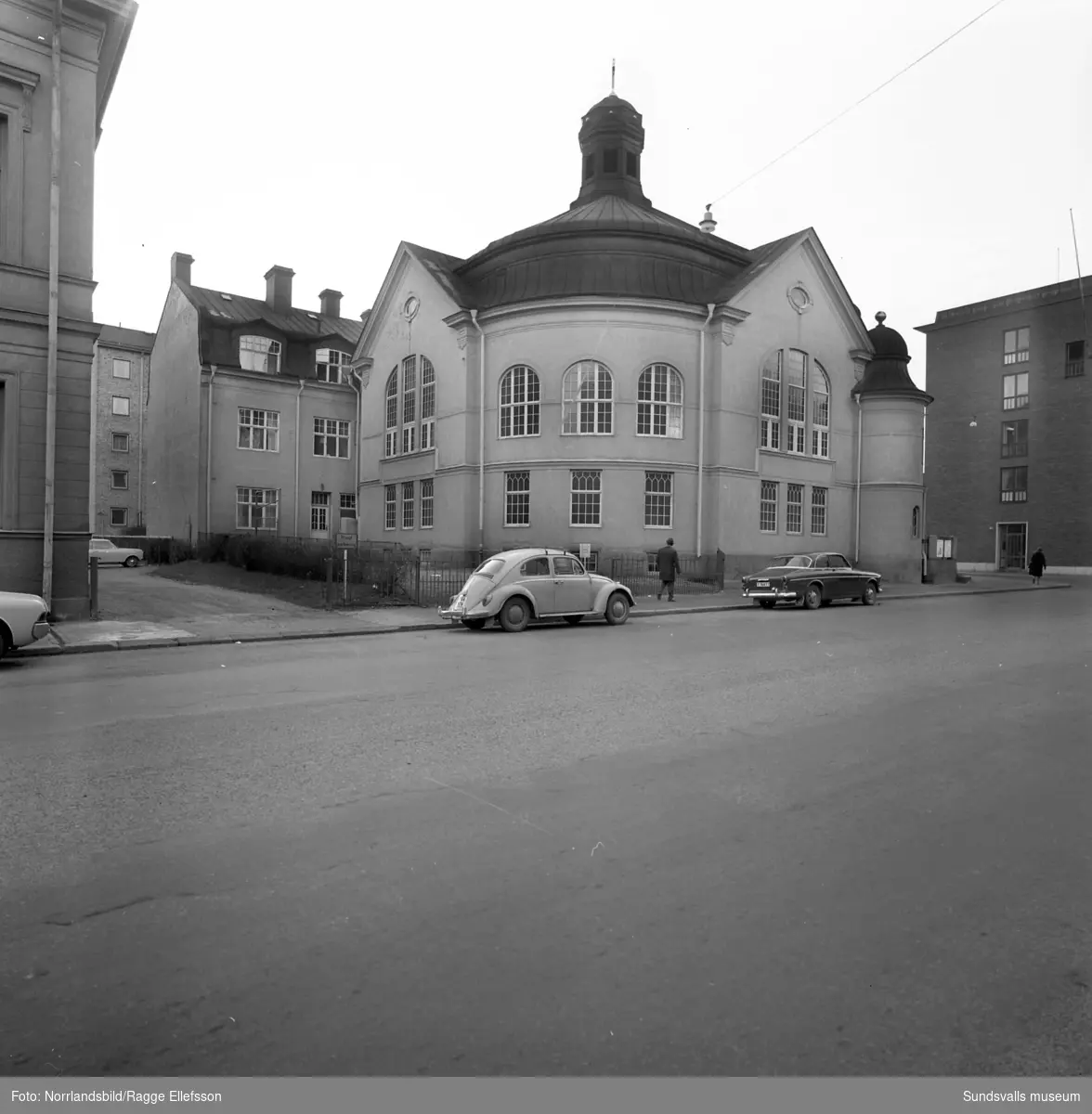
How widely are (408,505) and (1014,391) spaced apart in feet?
129

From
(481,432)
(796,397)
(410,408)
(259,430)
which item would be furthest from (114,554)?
(796,397)

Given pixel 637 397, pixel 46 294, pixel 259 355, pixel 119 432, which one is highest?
pixel 259 355

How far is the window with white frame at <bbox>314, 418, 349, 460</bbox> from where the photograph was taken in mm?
43969

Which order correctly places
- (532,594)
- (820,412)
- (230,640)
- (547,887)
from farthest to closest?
(820,412), (532,594), (230,640), (547,887)

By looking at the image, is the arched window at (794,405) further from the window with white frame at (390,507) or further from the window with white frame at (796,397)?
the window with white frame at (390,507)

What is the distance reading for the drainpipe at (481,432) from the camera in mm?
32938

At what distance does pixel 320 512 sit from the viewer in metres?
44.2

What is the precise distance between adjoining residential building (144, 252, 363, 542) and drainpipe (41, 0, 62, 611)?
22.5m

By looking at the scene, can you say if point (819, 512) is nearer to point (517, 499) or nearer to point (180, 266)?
point (517, 499)

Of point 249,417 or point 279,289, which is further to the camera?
point 279,289

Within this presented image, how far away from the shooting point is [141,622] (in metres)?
16.6

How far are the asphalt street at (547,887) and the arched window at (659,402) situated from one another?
24379mm

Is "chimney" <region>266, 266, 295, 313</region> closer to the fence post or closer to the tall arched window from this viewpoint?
the tall arched window

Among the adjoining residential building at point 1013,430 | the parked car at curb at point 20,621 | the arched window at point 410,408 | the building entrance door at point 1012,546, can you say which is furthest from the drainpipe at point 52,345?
the building entrance door at point 1012,546
